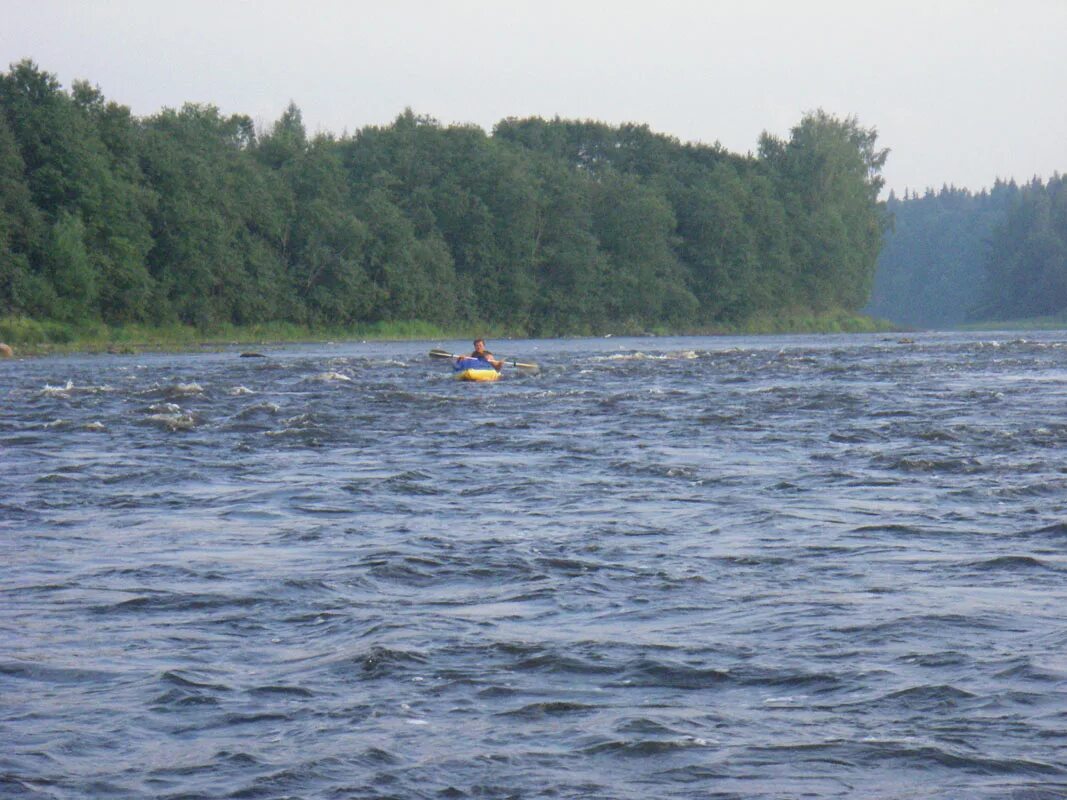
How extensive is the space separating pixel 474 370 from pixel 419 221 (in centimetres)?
4991

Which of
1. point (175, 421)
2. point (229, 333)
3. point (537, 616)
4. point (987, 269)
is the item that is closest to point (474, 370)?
point (175, 421)

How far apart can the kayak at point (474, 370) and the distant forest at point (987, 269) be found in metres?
85.8

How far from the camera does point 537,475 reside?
15.2 meters

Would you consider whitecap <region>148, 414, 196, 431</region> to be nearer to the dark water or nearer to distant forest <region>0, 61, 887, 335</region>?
the dark water

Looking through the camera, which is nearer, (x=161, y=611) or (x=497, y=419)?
(x=161, y=611)

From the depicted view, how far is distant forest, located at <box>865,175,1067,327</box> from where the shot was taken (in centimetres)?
13438

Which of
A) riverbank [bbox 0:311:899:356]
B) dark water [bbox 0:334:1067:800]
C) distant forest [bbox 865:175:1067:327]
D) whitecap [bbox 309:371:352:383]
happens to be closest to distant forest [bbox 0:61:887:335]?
riverbank [bbox 0:311:899:356]

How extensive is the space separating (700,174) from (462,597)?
9557 centimetres

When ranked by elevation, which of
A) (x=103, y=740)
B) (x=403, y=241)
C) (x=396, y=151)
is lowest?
(x=103, y=740)

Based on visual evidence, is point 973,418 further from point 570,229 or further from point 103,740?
point 570,229

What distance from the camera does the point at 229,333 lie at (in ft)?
210

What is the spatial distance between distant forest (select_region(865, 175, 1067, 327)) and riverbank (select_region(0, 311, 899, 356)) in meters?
27.7

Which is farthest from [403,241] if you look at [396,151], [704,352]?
[704,352]

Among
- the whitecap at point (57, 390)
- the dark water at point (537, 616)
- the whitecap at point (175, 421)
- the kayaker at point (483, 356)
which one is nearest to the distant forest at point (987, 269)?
the kayaker at point (483, 356)
